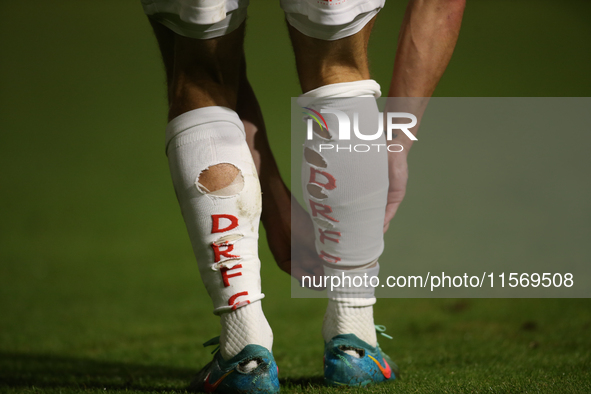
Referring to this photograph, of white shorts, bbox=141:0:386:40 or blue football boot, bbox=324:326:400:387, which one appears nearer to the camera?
white shorts, bbox=141:0:386:40

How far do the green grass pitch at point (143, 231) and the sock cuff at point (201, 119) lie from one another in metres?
0.42

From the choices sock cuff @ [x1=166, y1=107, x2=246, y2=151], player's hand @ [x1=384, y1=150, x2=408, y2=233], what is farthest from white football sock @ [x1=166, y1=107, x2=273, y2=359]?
player's hand @ [x1=384, y1=150, x2=408, y2=233]

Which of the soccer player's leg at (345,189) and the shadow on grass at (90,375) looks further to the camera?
the shadow on grass at (90,375)

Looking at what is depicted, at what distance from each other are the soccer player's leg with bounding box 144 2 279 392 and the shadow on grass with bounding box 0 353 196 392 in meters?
0.19

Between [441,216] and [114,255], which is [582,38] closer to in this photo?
[441,216]

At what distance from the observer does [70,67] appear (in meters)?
5.11

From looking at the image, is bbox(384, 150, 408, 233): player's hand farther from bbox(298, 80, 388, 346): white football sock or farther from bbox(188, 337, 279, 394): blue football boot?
bbox(188, 337, 279, 394): blue football boot

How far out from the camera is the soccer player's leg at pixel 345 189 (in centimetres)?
81

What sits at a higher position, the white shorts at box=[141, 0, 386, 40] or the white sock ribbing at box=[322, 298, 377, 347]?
the white shorts at box=[141, 0, 386, 40]

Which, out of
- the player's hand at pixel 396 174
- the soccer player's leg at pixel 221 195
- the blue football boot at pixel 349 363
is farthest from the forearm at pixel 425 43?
the blue football boot at pixel 349 363

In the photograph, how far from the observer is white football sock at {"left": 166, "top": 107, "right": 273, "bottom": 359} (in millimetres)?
780

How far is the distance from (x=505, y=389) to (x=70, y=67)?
5164 millimetres

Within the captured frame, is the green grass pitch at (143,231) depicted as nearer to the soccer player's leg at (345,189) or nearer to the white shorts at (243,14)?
the soccer player's leg at (345,189)

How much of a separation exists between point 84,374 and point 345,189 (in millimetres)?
692
